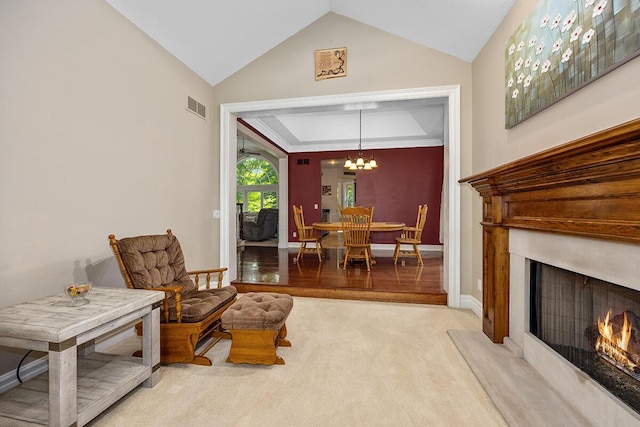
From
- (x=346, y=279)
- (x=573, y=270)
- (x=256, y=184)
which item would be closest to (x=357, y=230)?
(x=346, y=279)

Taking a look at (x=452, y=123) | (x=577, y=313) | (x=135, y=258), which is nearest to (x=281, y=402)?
(x=135, y=258)

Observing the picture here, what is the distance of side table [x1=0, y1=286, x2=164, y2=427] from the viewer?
1210 mm

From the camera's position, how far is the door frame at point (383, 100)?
10.3ft

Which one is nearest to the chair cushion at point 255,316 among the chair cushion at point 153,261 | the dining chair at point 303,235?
the chair cushion at point 153,261

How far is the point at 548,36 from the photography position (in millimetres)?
1718

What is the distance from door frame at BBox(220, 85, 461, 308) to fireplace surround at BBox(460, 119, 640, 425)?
764 mm

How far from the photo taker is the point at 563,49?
158 cm

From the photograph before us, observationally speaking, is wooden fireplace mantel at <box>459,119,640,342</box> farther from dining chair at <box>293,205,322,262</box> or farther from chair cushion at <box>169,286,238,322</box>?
dining chair at <box>293,205,322,262</box>

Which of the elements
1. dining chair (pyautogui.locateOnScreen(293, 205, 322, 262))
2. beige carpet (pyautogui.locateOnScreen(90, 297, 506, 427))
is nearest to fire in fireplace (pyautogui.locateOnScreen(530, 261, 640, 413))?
beige carpet (pyautogui.locateOnScreen(90, 297, 506, 427))

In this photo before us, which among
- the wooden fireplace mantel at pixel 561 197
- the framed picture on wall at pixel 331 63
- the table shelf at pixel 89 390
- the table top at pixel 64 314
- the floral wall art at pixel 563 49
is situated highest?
the framed picture on wall at pixel 331 63

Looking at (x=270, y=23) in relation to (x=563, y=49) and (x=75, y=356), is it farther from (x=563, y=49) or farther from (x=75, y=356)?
(x=75, y=356)

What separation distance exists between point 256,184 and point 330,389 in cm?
1001

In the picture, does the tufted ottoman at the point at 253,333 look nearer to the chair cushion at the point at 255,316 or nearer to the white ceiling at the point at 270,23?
the chair cushion at the point at 255,316

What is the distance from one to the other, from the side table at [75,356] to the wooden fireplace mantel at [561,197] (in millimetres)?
2364
